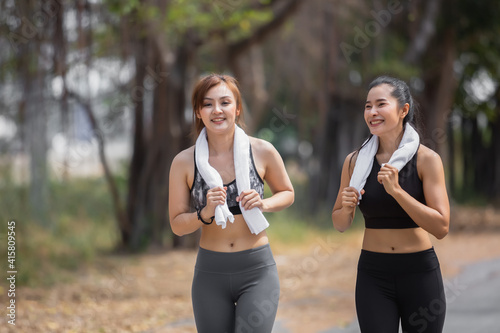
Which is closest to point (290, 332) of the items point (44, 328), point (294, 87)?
point (44, 328)

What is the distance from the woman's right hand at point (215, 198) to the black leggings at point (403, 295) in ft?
2.62

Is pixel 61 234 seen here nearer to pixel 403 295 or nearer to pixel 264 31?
pixel 264 31

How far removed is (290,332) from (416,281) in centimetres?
326

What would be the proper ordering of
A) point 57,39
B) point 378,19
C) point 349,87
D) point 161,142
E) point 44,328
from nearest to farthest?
point 44,328
point 57,39
point 161,142
point 378,19
point 349,87

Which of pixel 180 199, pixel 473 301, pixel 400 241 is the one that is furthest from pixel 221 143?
pixel 473 301

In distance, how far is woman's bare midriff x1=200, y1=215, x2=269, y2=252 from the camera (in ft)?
10.3

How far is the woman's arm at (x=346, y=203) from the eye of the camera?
3.07 m

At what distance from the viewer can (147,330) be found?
6027 mm

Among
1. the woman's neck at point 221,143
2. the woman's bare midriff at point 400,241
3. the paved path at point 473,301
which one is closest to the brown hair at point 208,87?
the woman's neck at point 221,143

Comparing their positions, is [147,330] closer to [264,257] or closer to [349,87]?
[264,257]

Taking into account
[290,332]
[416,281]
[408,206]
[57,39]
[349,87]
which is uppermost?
[349,87]

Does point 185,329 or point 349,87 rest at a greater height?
point 349,87

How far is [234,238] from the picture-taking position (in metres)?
3.16

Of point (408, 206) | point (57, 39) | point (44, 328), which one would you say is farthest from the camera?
point (57, 39)
